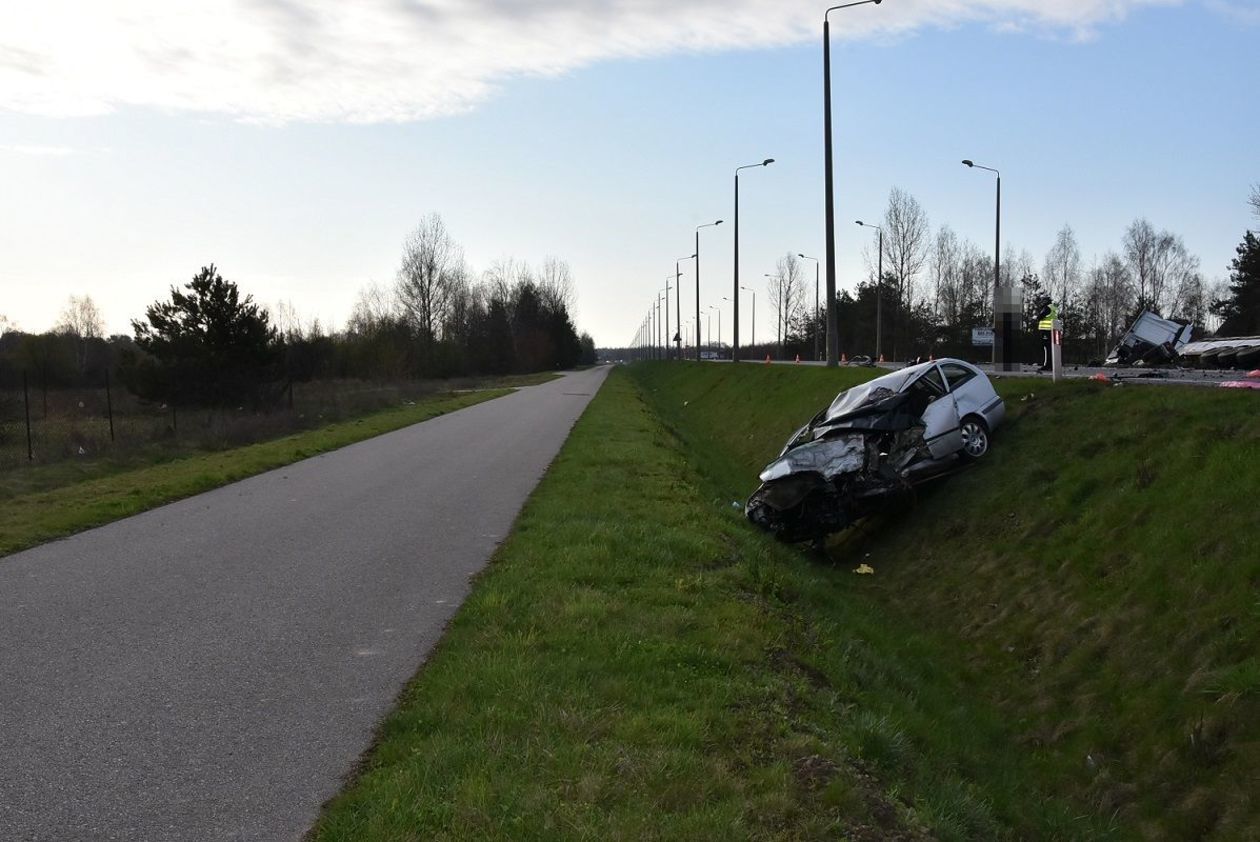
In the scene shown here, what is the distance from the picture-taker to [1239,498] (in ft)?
28.7

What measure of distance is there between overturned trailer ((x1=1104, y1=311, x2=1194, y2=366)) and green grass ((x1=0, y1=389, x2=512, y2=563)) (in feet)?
64.0

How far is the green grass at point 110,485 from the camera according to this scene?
456 inches

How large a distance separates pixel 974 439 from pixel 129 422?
2831 centimetres

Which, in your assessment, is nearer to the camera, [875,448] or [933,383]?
[875,448]

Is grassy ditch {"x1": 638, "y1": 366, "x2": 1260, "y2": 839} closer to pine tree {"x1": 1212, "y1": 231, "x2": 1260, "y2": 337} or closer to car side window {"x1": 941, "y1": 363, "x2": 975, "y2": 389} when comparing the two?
car side window {"x1": 941, "y1": 363, "x2": 975, "y2": 389}

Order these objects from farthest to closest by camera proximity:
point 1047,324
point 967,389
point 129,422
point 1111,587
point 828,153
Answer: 1. point 129,422
2. point 828,153
3. point 1047,324
4. point 967,389
5. point 1111,587

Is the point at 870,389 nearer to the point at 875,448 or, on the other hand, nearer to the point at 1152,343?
the point at 875,448

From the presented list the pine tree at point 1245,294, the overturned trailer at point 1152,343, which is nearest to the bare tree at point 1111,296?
the pine tree at point 1245,294

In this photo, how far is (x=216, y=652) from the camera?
6539 mm

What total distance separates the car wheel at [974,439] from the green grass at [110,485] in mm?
11217

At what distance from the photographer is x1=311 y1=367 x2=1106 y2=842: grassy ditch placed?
4.33 metres

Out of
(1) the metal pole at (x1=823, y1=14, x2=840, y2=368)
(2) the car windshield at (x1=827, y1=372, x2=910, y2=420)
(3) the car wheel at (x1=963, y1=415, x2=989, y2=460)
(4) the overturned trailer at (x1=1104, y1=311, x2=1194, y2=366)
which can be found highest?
(1) the metal pole at (x1=823, y1=14, x2=840, y2=368)

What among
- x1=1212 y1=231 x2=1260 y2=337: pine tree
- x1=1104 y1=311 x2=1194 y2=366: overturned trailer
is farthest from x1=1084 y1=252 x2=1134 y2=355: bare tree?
x1=1104 y1=311 x2=1194 y2=366: overturned trailer

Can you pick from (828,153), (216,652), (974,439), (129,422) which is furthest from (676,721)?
(129,422)
